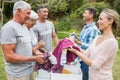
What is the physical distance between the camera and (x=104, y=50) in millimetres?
2898

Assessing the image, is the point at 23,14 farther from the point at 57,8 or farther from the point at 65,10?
the point at 65,10

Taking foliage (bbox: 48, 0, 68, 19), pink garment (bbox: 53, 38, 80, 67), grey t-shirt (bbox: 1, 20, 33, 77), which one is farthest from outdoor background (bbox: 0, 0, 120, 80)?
grey t-shirt (bbox: 1, 20, 33, 77)

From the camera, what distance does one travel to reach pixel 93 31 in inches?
173

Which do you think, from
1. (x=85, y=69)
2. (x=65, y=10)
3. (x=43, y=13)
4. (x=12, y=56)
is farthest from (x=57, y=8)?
(x=12, y=56)

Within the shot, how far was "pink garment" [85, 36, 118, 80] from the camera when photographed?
9.50ft

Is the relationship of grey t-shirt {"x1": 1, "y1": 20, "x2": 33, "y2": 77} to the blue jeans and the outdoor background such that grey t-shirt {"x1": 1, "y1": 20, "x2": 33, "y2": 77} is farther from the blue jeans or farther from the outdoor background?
the outdoor background

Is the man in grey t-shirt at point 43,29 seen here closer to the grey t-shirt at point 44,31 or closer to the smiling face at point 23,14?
the grey t-shirt at point 44,31

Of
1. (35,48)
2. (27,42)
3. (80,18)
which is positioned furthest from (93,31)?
(80,18)

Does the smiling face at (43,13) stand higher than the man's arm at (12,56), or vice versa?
the smiling face at (43,13)

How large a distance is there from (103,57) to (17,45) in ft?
2.79

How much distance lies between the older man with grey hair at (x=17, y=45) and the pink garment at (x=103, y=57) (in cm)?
56

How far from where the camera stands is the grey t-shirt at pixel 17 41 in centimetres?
289

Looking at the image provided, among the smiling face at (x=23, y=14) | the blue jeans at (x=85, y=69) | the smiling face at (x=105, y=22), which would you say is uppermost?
the smiling face at (x=23, y=14)

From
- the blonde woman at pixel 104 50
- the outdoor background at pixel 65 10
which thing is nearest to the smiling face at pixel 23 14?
the blonde woman at pixel 104 50
